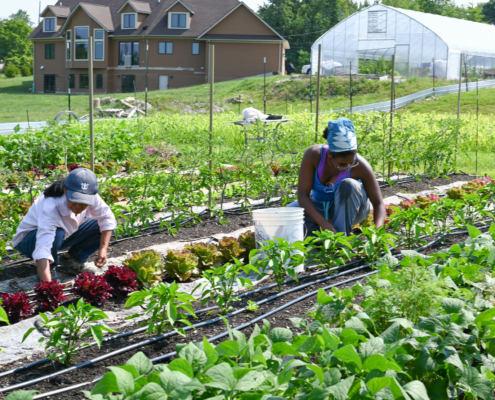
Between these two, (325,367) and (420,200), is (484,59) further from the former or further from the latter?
(325,367)

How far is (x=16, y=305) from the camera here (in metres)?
2.65

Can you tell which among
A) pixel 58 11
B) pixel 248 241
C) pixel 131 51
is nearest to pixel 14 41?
pixel 58 11

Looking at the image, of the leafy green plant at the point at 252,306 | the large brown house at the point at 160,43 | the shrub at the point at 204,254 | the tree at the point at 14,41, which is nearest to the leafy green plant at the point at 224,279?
the leafy green plant at the point at 252,306

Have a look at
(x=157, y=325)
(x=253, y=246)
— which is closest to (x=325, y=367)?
(x=157, y=325)

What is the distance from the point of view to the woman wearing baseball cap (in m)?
3.05

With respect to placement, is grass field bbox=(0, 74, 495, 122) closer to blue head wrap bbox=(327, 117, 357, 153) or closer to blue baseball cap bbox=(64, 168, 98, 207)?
blue head wrap bbox=(327, 117, 357, 153)

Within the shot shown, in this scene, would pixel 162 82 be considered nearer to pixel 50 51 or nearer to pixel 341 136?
pixel 50 51

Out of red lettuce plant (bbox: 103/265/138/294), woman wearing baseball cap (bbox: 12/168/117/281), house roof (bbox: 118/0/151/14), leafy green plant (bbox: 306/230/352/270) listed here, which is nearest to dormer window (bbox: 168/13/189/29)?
house roof (bbox: 118/0/151/14)

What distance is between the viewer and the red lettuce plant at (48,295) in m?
2.67

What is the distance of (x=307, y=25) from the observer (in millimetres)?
43031

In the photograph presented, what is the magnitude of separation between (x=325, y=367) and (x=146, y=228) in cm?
310

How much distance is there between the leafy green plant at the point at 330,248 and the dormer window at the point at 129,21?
29212 mm

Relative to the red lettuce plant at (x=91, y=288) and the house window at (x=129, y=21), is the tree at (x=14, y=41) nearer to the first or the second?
the house window at (x=129, y=21)

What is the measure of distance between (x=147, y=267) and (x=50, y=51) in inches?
1276
